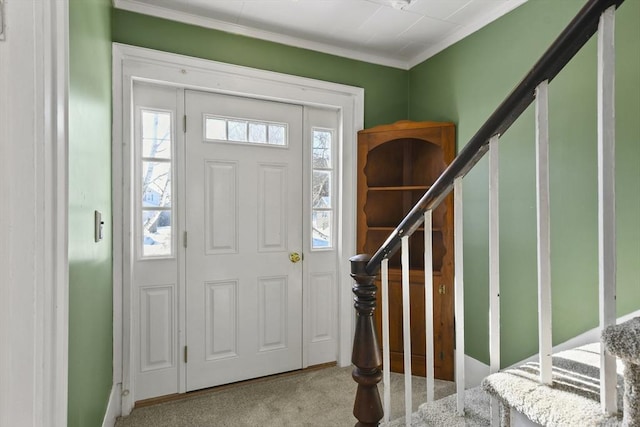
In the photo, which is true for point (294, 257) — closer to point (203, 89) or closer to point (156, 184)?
point (156, 184)

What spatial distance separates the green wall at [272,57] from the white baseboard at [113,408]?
6.79 feet

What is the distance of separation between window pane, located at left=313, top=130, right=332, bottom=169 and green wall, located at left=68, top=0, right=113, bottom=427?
1.37 meters

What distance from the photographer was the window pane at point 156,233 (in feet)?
7.10

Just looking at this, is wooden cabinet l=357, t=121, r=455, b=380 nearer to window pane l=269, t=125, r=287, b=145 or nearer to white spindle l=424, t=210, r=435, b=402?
window pane l=269, t=125, r=287, b=145

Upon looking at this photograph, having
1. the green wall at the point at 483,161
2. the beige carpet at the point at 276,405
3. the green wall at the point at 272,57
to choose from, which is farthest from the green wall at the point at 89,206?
the beige carpet at the point at 276,405

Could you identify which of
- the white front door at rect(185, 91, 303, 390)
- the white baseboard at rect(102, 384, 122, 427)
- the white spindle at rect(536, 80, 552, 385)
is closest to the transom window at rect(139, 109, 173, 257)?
the white front door at rect(185, 91, 303, 390)

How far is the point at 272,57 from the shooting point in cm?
239

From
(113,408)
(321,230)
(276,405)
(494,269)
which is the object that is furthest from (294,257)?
(494,269)

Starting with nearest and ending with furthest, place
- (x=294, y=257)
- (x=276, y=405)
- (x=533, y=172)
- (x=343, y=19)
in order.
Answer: (x=533, y=172) < (x=276, y=405) < (x=343, y=19) < (x=294, y=257)

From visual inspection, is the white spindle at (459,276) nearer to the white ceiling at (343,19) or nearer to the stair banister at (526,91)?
the stair banister at (526,91)

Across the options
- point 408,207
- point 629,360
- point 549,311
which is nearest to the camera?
point 629,360

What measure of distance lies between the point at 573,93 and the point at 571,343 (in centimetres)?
124

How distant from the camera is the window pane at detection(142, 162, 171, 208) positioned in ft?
7.07

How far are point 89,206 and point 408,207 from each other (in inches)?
86.5
